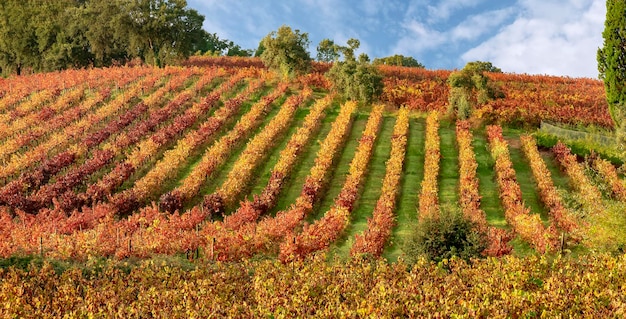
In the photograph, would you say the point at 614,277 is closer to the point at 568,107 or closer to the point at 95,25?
the point at 568,107

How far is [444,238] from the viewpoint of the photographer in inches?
712

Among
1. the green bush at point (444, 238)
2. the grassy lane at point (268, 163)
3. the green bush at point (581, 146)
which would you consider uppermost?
the green bush at point (581, 146)

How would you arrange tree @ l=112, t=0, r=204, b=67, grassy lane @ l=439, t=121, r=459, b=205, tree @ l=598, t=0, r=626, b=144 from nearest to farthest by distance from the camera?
grassy lane @ l=439, t=121, r=459, b=205 < tree @ l=598, t=0, r=626, b=144 < tree @ l=112, t=0, r=204, b=67

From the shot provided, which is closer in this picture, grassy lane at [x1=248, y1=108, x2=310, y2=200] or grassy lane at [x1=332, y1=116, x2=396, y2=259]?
grassy lane at [x1=332, y1=116, x2=396, y2=259]

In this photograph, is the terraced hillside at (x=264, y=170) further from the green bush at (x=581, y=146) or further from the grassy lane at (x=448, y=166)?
the green bush at (x=581, y=146)

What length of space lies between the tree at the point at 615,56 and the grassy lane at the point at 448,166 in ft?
29.7

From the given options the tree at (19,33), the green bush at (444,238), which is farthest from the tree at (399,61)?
the green bush at (444,238)

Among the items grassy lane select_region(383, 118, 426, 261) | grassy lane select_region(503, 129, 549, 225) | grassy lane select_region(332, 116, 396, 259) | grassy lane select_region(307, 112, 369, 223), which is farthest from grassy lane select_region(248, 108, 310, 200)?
grassy lane select_region(503, 129, 549, 225)

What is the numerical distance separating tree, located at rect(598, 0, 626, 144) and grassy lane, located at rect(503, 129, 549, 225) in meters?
5.44

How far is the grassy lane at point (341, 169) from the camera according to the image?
89.9 feet

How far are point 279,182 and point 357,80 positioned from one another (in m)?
18.5

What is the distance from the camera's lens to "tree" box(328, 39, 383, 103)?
147ft

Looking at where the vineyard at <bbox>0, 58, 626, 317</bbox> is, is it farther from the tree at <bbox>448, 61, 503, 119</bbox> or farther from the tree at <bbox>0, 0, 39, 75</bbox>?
the tree at <bbox>0, 0, 39, 75</bbox>

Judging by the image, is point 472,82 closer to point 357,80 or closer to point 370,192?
point 357,80
